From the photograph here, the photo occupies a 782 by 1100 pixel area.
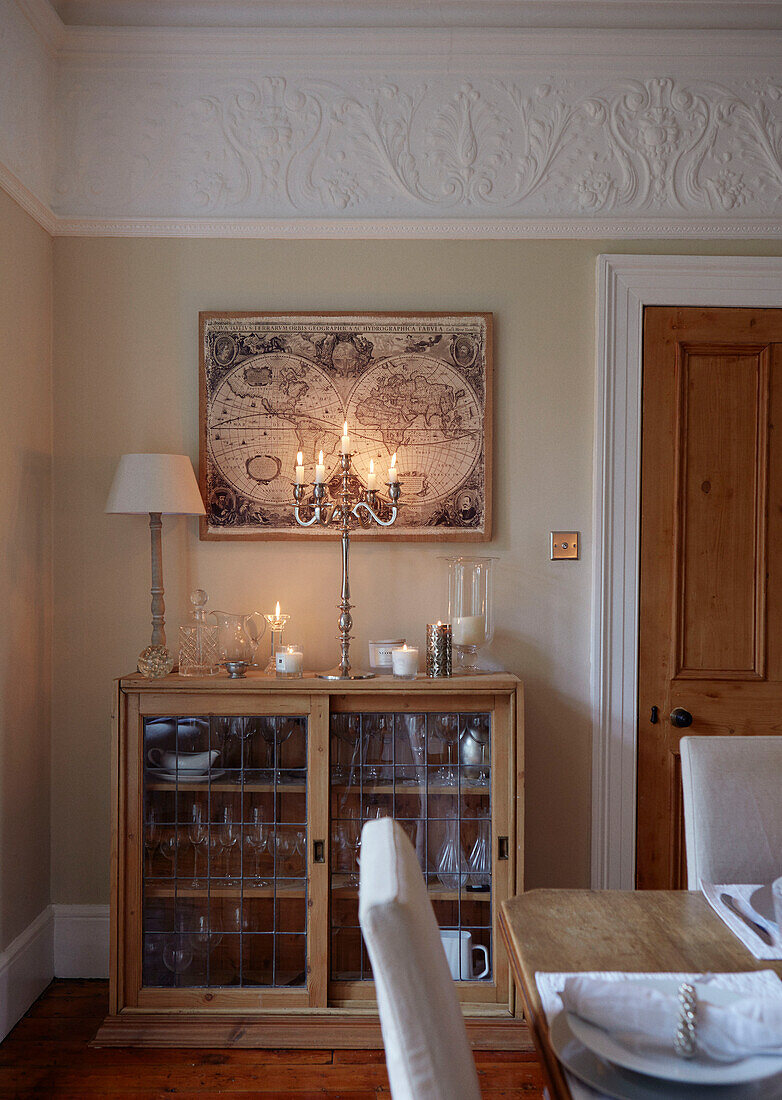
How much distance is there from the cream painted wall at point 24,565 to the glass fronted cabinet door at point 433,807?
94 cm

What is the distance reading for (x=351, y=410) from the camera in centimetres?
263

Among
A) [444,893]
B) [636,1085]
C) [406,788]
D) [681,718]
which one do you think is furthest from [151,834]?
[636,1085]

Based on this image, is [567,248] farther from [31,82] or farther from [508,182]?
[31,82]

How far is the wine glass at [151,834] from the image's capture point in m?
2.35

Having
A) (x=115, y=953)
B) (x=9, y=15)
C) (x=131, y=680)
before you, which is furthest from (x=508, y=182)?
(x=115, y=953)

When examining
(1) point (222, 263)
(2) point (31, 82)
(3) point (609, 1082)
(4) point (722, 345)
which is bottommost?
→ (3) point (609, 1082)

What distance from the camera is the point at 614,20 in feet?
8.34

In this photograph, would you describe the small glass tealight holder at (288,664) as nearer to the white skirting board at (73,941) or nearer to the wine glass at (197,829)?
the wine glass at (197,829)

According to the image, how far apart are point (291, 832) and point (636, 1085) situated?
5.17 feet

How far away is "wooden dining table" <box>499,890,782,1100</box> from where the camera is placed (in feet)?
3.88

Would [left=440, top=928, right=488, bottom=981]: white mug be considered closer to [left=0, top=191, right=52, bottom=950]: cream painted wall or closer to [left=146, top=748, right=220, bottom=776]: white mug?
[left=146, top=748, right=220, bottom=776]: white mug

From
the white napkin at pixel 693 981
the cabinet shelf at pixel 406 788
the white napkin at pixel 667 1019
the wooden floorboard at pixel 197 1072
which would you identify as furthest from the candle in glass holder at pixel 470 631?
the white napkin at pixel 667 1019

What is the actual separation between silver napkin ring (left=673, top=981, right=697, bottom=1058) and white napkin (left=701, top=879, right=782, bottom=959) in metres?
0.31

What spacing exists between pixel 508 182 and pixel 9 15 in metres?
1.54
